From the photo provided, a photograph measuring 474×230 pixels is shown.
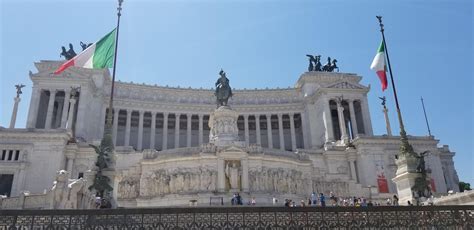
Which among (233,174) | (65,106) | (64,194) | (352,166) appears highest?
(65,106)

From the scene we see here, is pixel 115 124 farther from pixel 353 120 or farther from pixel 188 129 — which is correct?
pixel 353 120

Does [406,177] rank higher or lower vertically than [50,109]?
lower

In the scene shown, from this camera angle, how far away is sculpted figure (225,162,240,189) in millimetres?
36625

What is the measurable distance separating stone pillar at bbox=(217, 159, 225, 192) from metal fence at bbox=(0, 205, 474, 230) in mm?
23913

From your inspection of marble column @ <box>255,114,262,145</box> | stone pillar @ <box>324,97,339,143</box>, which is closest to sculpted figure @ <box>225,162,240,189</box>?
stone pillar @ <box>324,97,339,143</box>

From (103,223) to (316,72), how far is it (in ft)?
226

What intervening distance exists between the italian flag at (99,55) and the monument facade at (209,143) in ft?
25.0

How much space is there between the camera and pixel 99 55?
86.0 ft

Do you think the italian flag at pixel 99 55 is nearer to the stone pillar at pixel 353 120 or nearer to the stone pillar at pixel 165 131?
the stone pillar at pixel 165 131

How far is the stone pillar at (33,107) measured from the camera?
6094 centimetres

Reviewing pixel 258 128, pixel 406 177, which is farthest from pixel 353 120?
pixel 406 177

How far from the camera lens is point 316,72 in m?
76.0

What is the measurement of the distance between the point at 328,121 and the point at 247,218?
188ft

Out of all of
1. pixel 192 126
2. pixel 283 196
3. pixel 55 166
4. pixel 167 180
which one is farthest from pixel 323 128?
pixel 55 166
